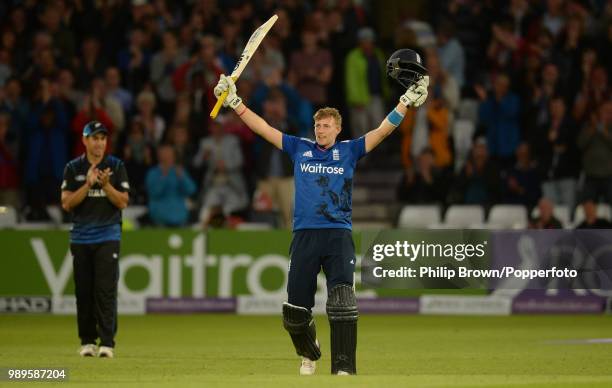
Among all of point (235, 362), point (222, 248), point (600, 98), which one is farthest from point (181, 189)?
point (235, 362)

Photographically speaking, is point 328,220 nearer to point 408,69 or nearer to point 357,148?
point 357,148

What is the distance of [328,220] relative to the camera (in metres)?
12.6

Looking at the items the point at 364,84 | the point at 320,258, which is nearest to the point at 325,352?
the point at 320,258

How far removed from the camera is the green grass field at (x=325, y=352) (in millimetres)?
12172

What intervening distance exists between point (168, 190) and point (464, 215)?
4952 mm

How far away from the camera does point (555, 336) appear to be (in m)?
18.2

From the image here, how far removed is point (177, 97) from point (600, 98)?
7.26 metres

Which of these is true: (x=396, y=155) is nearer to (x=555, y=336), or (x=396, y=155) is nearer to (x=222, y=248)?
(x=222, y=248)

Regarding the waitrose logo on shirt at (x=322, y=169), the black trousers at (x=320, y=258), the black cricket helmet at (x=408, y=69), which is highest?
the black cricket helmet at (x=408, y=69)

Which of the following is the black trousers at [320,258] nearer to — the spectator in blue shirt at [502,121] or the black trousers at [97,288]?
the black trousers at [97,288]

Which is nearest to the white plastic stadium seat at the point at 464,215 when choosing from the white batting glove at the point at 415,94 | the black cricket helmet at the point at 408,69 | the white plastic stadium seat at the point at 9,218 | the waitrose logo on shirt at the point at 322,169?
the white plastic stadium seat at the point at 9,218

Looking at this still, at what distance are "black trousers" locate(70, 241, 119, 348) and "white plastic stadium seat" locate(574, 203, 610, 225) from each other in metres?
10.3

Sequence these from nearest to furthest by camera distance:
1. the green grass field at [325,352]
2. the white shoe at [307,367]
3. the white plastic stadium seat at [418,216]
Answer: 1. the green grass field at [325,352]
2. the white shoe at [307,367]
3. the white plastic stadium seat at [418,216]

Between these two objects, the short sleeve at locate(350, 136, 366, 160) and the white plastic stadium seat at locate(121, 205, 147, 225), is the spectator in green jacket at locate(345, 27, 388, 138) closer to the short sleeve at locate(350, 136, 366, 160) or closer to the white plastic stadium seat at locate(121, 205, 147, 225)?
the white plastic stadium seat at locate(121, 205, 147, 225)
